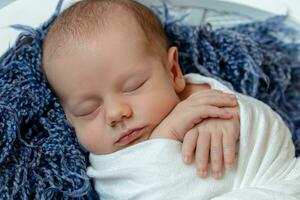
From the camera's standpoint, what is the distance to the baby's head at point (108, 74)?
3.44 feet

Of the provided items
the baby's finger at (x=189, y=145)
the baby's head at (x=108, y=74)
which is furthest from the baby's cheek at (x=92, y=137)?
the baby's finger at (x=189, y=145)

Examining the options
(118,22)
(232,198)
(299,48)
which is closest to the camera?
(232,198)

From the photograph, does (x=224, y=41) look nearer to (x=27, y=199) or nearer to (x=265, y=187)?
(x=265, y=187)

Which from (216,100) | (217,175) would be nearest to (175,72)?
(216,100)

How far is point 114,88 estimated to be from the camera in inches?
41.4

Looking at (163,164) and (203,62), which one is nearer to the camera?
(163,164)

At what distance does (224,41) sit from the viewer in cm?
129

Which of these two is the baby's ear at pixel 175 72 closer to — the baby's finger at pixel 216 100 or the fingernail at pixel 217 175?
the baby's finger at pixel 216 100

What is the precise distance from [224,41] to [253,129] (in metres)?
0.28

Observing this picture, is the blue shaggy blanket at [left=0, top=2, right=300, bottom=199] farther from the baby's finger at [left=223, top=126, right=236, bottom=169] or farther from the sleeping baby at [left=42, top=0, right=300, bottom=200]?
the baby's finger at [left=223, top=126, right=236, bottom=169]

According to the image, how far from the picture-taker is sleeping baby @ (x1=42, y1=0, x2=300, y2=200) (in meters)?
1.02

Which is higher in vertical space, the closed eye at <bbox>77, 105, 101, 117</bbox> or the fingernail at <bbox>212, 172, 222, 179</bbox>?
the closed eye at <bbox>77, 105, 101, 117</bbox>

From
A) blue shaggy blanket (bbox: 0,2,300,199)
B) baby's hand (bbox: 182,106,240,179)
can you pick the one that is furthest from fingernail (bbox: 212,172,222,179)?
blue shaggy blanket (bbox: 0,2,300,199)

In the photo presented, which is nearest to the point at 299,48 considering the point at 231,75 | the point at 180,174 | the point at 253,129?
the point at 231,75
